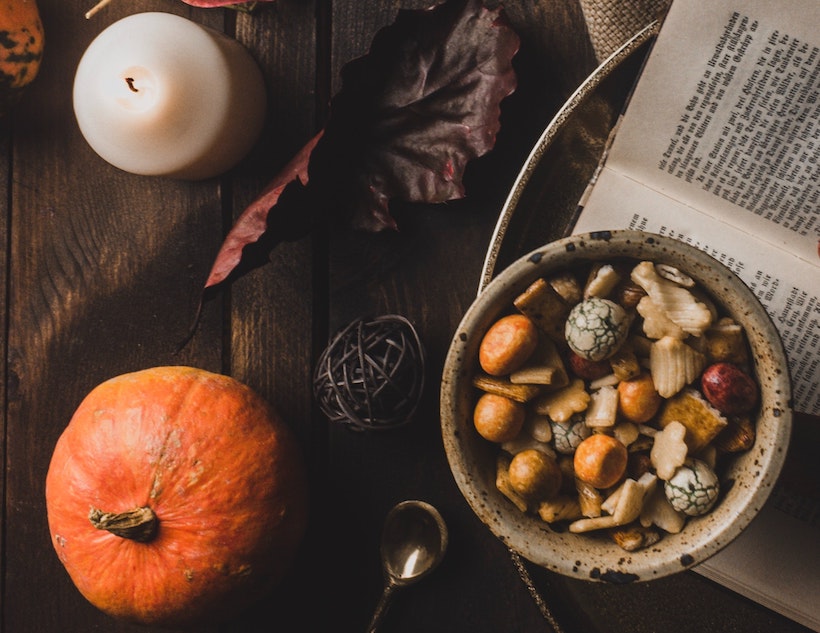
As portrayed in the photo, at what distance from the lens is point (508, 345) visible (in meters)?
0.46

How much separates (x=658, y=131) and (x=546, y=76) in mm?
105

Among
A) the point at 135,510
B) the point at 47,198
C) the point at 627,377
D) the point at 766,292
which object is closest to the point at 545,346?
the point at 627,377

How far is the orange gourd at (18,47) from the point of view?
575 millimetres

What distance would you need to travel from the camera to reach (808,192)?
0.53 metres

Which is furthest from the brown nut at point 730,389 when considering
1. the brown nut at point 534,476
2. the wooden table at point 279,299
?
the wooden table at point 279,299

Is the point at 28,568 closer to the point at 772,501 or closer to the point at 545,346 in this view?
the point at 545,346

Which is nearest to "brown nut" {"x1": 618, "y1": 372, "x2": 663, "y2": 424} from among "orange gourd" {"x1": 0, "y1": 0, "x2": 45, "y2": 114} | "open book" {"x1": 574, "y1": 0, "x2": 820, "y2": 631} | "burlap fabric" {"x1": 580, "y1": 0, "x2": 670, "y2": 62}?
"open book" {"x1": 574, "y1": 0, "x2": 820, "y2": 631}

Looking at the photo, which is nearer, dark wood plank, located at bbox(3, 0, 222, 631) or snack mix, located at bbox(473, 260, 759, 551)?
snack mix, located at bbox(473, 260, 759, 551)

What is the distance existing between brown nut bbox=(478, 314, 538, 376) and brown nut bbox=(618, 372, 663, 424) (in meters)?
0.06

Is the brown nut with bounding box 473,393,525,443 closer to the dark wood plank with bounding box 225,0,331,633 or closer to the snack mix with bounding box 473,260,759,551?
the snack mix with bounding box 473,260,759,551

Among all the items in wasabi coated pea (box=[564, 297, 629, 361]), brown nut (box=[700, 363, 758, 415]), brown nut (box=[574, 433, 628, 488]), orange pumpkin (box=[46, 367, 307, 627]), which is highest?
wasabi coated pea (box=[564, 297, 629, 361])

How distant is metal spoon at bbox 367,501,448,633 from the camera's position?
0.60m

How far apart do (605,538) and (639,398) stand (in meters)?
0.09

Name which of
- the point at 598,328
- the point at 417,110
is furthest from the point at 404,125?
the point at 598,328
